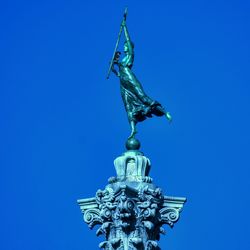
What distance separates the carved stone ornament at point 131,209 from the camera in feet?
82.6

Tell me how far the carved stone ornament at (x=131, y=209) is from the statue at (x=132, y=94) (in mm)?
1949

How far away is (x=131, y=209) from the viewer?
25250mm

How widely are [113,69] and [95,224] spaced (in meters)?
6.08

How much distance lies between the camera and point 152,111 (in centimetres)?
2791

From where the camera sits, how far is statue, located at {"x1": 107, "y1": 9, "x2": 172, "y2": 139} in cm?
2791

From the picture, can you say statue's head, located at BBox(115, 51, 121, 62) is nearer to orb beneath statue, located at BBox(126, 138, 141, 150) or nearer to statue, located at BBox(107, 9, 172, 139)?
statue, located at BBox(107, 9, 172, 139)

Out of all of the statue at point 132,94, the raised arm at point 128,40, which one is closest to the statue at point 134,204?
the statue at point 132,94

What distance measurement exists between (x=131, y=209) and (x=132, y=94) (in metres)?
5.02

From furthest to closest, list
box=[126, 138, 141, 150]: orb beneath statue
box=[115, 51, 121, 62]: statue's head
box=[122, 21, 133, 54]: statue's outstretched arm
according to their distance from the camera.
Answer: box=[122, 21, 133, 54]: statue's outstretched arm → box=[115, 51, 121, 62]: statue's head → box=[126, 138, 141, 150]: orb beneath statue

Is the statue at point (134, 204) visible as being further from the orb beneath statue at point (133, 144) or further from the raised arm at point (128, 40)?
the raised arm at point (128, 40)

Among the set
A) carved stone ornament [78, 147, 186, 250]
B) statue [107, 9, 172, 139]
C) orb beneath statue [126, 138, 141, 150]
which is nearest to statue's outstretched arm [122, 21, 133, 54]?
statue [107, 9, 172, 139]

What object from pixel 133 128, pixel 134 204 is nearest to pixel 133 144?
pixel 133 128

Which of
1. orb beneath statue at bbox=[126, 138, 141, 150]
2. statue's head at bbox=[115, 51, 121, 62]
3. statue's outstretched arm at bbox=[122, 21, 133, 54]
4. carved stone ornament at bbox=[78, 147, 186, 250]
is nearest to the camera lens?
carved stone ornament at bbox=[78, 147, 186, 250]

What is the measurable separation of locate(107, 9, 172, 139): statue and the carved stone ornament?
195 centimetres
